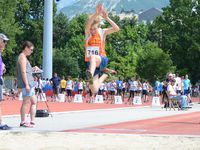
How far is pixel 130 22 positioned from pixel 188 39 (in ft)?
112

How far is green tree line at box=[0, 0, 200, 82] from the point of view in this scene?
71062 mm

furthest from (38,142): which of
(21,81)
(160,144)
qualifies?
(21,81)

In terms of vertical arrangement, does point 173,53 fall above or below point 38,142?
above

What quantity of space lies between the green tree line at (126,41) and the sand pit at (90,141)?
48.9 m

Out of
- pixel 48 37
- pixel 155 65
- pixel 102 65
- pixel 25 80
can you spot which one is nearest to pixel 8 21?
pixel 155 65

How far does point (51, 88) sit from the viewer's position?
42.7 m

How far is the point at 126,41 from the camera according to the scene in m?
99.6

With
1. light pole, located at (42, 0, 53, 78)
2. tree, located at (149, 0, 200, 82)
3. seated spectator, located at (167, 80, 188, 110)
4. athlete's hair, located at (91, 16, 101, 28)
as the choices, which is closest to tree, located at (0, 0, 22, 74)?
tree, located at (149, 0, 200, 82)

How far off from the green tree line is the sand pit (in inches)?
1923

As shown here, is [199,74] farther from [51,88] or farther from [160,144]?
[160,144]

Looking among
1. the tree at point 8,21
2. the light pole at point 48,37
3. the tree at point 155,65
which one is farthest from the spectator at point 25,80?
the tree at point 155,65

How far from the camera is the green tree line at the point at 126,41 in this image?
7106cm

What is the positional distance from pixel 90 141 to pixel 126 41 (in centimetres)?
8833

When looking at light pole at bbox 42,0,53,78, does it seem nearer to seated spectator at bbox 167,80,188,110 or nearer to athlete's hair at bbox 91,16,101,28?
seated spectator at bbox 167,80,188,110
